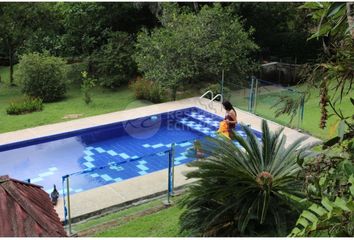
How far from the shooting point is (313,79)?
2793 millimetres

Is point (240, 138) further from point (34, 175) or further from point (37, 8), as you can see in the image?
point (37, 8)

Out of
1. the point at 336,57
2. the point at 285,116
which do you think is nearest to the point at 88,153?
the point at 285,116

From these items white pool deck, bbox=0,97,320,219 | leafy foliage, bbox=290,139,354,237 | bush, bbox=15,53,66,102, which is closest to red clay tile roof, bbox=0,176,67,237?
leafy foliage, bbox=290,139,354,237

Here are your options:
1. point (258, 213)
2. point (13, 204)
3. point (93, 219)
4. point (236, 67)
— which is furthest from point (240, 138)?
point (236, 67)

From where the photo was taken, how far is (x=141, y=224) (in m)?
7.64

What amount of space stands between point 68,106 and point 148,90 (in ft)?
9.09

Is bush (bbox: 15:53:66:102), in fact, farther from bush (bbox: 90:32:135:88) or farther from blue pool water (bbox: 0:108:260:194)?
blue pool water (bbox: 0:108:260:194)

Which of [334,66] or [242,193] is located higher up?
[334,66]

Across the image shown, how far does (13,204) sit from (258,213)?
3432 millimetres

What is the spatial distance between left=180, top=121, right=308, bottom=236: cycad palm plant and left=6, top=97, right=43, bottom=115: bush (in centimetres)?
1041

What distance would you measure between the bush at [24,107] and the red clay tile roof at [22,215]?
472 inches

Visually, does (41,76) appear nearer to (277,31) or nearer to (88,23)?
(88,23)

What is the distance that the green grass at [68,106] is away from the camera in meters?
14.5

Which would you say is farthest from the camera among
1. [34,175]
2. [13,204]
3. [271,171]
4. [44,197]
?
[34,175]
